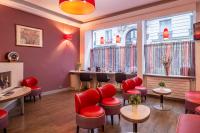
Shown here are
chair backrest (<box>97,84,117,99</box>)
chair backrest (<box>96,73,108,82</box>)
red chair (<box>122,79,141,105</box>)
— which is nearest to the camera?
chair backrest (<box>97,84,117,99</box>)

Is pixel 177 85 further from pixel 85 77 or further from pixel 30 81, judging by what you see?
pixel 30 81

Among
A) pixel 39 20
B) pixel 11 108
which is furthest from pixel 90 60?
pixel 11 108

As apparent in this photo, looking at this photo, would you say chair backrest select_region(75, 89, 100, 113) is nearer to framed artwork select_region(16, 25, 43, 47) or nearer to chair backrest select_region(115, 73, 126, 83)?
chair backrest select_region(115, 73, 126, 83)

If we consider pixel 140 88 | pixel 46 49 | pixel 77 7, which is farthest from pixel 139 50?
pixel 46 49

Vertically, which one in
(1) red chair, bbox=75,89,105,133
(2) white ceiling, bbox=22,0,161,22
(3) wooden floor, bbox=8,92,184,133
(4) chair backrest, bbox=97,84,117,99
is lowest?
(3) wooden floor, bbox=8,92,184,133

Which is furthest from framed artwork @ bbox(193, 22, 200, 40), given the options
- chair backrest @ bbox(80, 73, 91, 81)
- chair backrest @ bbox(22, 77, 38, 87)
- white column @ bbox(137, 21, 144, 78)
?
chair backrest @ bbox(22, 77, 38, 87)

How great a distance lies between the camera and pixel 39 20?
553 cm

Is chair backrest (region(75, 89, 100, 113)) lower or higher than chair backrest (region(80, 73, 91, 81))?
lower

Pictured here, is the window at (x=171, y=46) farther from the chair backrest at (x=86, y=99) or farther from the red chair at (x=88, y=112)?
the red chair at (x=88, y=112)

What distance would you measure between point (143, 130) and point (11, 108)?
360cm

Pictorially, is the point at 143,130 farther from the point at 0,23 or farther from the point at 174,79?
the point at 0,23

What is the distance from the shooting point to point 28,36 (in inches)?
204

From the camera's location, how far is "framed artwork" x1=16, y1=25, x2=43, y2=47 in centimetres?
492

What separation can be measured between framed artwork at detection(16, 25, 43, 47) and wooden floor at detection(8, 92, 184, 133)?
218 cm
